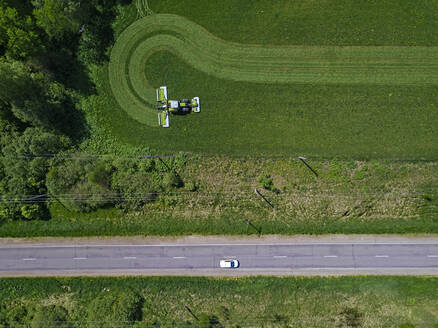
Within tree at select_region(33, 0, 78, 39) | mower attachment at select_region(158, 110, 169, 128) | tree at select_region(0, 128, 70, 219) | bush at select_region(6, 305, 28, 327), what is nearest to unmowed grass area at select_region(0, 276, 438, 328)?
bush at select_region(6, 305, 28, 327)

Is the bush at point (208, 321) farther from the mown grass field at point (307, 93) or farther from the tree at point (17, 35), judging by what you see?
the tree at point (17, 35)

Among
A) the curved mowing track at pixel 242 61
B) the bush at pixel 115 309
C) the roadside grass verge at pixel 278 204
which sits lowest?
the bush at pixel 115 309

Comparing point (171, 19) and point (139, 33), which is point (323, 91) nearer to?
point (171, 19)

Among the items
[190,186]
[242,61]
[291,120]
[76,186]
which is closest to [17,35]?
[76,186]

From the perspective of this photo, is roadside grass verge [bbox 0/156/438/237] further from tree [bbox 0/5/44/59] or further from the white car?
tree [bbox 0/5/44/59]

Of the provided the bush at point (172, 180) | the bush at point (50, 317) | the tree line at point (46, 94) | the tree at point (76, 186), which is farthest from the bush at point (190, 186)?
the bush at point (50, 317)

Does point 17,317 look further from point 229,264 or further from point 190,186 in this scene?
point 229,264

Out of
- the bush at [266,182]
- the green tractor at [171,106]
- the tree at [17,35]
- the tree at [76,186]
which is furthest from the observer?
the green tractor at [171,106]
